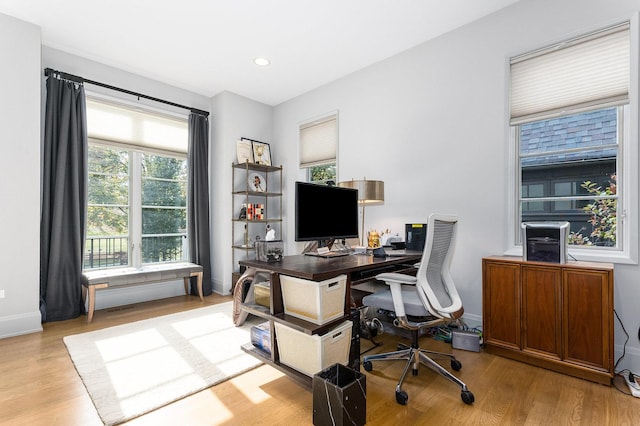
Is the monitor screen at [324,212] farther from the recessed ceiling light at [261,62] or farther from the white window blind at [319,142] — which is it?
the recessed ceiling light at [261,62]

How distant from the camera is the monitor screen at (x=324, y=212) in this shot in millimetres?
2303

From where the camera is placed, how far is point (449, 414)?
175cm

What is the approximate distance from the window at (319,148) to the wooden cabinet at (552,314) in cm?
253

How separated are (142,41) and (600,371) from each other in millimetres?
4949

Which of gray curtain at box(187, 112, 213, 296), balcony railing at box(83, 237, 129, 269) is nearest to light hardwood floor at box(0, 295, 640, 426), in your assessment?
balcony railing at box(83, 237, 129, 269)

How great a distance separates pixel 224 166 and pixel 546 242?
3.98 metres

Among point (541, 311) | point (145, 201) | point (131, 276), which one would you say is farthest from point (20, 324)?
point (541, 311)

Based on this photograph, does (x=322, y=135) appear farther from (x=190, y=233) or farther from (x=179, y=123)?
(x=190, y=233)

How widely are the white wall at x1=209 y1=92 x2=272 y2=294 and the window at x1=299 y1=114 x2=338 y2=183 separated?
956 mm

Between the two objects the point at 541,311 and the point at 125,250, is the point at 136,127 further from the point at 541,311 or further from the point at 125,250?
the point at 541,311

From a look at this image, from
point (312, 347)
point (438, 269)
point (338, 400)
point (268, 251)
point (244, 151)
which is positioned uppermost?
point (244, 151)

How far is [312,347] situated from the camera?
1874mm

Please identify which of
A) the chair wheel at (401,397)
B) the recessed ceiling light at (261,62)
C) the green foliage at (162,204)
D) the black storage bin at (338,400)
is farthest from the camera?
the green foliage at (162,204)

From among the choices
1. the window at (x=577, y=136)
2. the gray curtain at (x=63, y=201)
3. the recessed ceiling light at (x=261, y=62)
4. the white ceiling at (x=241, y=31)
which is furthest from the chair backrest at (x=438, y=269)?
the gray curtain at (x=63, y=201)
